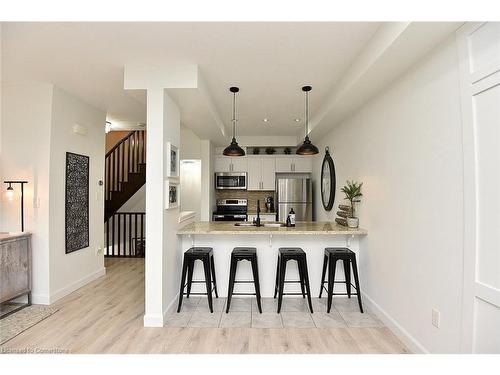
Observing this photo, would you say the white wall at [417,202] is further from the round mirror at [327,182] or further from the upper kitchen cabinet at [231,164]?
the upper kitchen cabinet at [231,164]

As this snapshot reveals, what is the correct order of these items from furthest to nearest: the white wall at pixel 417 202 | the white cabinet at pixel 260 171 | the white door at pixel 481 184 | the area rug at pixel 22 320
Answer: the white cabinet at pixel 260 171 < the area rug at pixel 22 320 < the white wall at pixel 417 202 < the white door at pixel 481 184

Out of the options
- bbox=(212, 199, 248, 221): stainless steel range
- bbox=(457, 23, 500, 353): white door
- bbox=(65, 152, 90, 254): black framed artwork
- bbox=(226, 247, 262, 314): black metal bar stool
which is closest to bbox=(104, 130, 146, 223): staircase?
bbox=(212, 199, 248, 221): stainless steel range

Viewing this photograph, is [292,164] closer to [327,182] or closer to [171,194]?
[327,182]

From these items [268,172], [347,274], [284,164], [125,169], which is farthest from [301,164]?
[125,169]

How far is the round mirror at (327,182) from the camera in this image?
4.93 metres

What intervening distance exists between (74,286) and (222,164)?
12.2ft

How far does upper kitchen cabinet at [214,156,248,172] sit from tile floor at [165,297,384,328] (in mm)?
3465

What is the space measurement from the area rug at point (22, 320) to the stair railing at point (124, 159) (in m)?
3.75

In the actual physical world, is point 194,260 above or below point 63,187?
below

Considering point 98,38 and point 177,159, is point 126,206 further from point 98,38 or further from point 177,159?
point 98,38

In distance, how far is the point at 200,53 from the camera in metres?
2.71

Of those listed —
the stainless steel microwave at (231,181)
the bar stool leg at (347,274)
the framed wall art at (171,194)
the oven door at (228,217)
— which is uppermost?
the stainless steel microwave at (231,181)

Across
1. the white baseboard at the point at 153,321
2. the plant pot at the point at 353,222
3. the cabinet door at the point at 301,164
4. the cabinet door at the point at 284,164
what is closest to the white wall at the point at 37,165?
the white baseboard at the point at 153,321

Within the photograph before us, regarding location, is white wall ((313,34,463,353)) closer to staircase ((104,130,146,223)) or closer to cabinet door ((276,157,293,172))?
cabinet door ((276,157,293,172))
